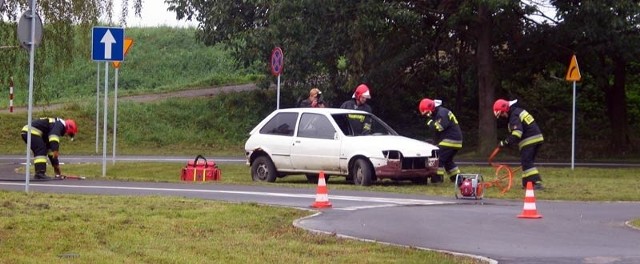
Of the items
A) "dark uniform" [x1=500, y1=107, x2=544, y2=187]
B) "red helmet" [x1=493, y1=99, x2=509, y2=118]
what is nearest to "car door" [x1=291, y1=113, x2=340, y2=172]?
"red helmet" [x1=493, y1=99, x2=509, y2=118]

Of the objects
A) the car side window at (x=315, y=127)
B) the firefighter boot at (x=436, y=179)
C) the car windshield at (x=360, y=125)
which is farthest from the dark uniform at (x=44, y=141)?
the firefighter boot at (x=436, y=179)

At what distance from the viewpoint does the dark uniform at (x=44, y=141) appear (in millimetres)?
23406

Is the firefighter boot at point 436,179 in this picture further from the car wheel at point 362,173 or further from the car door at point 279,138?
the car door at point 279,138

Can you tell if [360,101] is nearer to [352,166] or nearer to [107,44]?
[352,166]

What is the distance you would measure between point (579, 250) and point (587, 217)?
391cm

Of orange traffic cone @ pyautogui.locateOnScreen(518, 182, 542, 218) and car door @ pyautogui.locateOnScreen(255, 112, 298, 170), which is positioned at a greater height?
car door @ pyautogui.locateOnScreen(255, 112, 298, 170)

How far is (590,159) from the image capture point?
3672 centimetres

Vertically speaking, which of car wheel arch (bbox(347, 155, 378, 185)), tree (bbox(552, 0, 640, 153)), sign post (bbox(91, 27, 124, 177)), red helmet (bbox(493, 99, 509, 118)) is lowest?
car wheel arch (bbox(347, 155, 378, 185))

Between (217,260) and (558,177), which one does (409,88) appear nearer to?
(558,177)

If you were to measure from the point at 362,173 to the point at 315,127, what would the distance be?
1.68m

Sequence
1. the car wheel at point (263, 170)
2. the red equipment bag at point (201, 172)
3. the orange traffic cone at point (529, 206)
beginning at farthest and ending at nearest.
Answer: the red equipment bag at point (201, 172), the car wheel at point (263, 170), the orange traffic cone at point (529, 206)

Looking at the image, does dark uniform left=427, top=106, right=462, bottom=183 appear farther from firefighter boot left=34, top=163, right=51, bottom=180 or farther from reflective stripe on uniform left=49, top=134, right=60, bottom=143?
firefighter boot left=34, top=163, right=51, bottom=180

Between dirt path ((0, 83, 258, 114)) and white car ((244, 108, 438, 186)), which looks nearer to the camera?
white car ((244, 108, 438, 186))

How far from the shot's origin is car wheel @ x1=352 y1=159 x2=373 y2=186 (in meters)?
22.0
